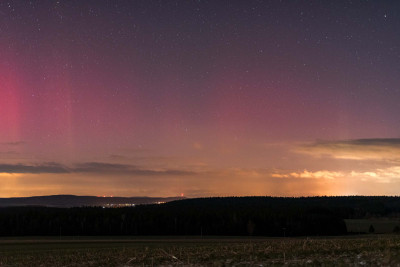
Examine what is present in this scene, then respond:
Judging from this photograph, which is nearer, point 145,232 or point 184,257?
point 184,257

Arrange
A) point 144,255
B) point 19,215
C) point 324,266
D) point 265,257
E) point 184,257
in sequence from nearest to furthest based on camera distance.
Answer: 1. point 324,266
2. point 265,257
3. point 184,257
4. point 144,255
5. point 19,215

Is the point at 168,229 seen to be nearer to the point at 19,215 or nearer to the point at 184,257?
the point at 19,215

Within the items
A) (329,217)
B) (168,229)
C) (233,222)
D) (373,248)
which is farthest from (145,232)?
(373,248)

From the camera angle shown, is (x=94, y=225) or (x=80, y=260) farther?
(x=94, y=225)

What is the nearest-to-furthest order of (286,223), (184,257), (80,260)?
1. (184,257)
2. (80,260)
3. (286,223)

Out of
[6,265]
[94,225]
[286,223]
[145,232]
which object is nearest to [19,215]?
[94,225]

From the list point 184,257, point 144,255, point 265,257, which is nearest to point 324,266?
point 265,257

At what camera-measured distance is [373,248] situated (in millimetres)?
20406

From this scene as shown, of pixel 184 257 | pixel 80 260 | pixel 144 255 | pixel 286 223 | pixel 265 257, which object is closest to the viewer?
pixel 265 257

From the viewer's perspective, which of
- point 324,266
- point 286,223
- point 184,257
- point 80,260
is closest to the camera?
point 324,266

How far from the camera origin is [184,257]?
22.9 m

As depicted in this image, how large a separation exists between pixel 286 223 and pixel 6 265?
424 ft

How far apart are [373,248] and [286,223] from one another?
132625 mm

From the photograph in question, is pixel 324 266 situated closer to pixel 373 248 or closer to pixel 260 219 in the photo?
pixel 373 248
